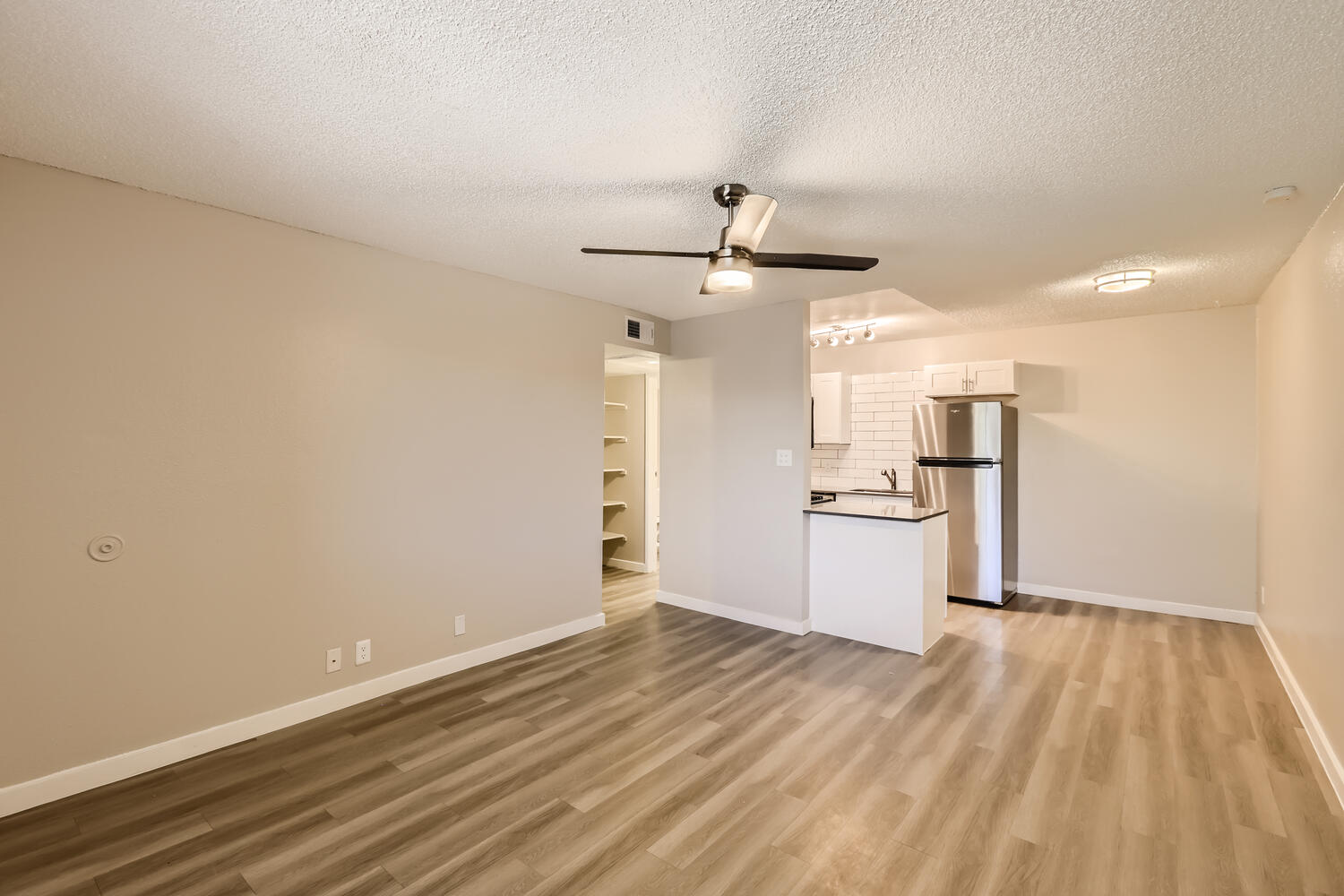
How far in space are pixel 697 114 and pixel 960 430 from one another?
14.2 ft

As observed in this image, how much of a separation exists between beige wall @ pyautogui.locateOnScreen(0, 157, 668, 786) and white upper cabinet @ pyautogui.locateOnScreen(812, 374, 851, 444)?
11.4ft

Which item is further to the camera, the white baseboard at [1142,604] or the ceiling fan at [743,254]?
the white baseboard at [1142,604]

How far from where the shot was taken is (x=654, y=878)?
1.89 metres

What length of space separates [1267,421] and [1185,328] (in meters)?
1.08

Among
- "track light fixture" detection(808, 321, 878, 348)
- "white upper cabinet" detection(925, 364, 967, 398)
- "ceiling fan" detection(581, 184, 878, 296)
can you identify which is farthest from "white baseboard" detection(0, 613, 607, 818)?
"white upper cabinet" detection(925, 364, 967, 398)

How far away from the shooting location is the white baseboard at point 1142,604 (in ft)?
15.4

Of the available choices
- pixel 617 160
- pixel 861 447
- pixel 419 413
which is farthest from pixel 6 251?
pixel 861 447

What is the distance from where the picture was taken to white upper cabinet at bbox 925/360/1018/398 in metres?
5.35

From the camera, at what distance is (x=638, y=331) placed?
16.0 ft

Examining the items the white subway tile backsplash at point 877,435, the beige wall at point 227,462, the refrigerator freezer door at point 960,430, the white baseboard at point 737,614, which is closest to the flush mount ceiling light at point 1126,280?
the refrigerator freezer door at point 960,430

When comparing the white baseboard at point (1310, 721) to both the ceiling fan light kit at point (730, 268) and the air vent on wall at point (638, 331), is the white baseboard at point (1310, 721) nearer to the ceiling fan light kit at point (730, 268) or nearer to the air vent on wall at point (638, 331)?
the ceiling fan light kit at point (730, 268)

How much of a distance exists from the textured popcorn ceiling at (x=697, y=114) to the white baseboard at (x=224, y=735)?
7.92 ft

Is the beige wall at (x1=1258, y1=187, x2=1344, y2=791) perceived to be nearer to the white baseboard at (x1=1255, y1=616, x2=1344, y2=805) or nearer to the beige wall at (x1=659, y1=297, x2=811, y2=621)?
the white baseboard at (x1=1255, y1=616, x2=1344, y2=805)

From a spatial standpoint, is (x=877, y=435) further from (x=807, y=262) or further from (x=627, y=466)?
(x=807, y=262)
